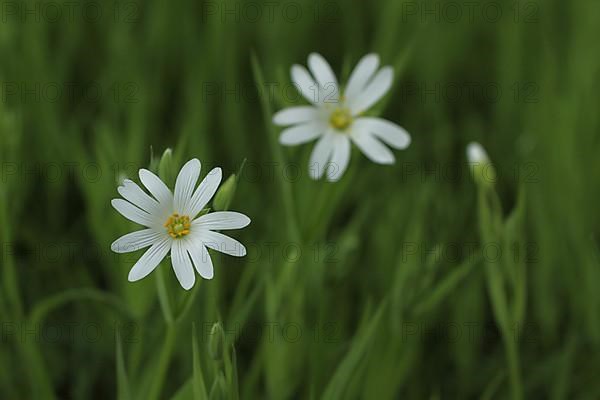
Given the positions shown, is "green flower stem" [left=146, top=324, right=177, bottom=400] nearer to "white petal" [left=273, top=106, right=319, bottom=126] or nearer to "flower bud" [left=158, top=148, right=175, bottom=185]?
"flower bud" [left=158, top=148, right=175, bottom=185]

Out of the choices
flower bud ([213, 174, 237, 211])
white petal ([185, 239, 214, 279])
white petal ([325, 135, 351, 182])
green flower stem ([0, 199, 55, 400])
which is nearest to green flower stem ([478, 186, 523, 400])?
white petal ([325, 135, 351, 182])

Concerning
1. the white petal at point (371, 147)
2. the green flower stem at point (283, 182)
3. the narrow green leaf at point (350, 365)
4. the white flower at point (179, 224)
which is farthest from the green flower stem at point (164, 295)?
the white petal at point (371, 147)

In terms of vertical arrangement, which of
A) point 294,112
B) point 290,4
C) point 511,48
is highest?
point 290,4

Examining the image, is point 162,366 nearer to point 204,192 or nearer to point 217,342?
point 217,342

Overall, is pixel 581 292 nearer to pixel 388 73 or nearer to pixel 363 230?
pixel 363 230

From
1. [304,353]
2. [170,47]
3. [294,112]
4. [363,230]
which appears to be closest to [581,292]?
[363,230]

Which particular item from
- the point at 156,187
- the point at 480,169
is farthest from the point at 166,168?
the point at 480,169
